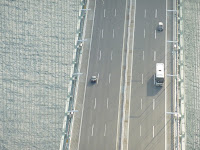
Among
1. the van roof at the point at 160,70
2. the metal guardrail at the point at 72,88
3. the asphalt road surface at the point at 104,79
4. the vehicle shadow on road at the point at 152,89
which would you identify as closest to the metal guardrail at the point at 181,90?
the van roof at the point at 160,70

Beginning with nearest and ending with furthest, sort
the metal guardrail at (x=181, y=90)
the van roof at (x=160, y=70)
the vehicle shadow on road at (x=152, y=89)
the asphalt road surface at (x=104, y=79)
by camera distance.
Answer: the metal guardrail at (x=181, y=90) < the asphalt road surface at (x=104, y=79) < the van roof at (x=160, y=70) < the vehicle shadow on road at (x=152, y=89)

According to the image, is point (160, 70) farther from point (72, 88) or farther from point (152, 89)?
point (72, 88)

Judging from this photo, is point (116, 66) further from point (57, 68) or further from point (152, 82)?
point (57, 68)

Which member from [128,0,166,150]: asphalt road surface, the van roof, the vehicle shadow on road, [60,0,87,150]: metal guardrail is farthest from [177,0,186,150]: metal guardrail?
[60,0,87,150]: metal guardrail

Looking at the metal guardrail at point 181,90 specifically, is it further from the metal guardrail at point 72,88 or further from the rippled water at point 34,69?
the rippled water at point 34,69

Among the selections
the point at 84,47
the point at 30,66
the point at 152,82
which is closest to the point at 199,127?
the point at 152,82

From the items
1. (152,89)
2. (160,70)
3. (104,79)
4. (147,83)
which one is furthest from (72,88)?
(160,70)
